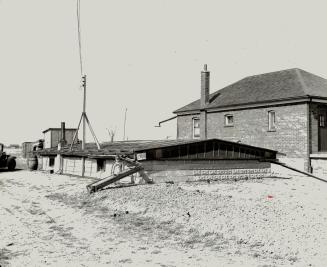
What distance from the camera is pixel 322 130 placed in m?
25.7

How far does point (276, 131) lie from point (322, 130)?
284cm

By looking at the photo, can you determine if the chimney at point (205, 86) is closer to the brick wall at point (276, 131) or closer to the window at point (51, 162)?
the brick wall at point (276, 131)

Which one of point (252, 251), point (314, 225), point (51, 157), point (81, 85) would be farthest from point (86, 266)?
point (51, 157)

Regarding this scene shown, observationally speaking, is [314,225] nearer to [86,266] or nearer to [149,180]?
[86,266]

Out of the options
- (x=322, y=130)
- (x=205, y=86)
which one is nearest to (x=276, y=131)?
(x=322, y=130)

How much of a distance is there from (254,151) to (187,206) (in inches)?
414

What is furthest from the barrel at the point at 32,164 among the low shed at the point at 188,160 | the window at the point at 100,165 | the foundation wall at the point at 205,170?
the foundation wall at the point at 205,170

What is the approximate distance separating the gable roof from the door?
129 centimetres

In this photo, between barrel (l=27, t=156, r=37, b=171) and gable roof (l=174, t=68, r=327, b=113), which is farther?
barrel (l=27, t=156, r=37, b=171)

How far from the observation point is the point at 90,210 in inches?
515

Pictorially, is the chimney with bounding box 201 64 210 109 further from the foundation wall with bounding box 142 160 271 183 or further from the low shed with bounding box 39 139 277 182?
the foundation wall with bounding box 142 160 271 183

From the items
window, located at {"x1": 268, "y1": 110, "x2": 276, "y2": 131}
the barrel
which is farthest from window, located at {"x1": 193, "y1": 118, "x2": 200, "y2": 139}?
the barrel

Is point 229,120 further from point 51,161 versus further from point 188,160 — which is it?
point 51,161

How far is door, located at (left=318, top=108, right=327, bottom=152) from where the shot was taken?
25566 mm
